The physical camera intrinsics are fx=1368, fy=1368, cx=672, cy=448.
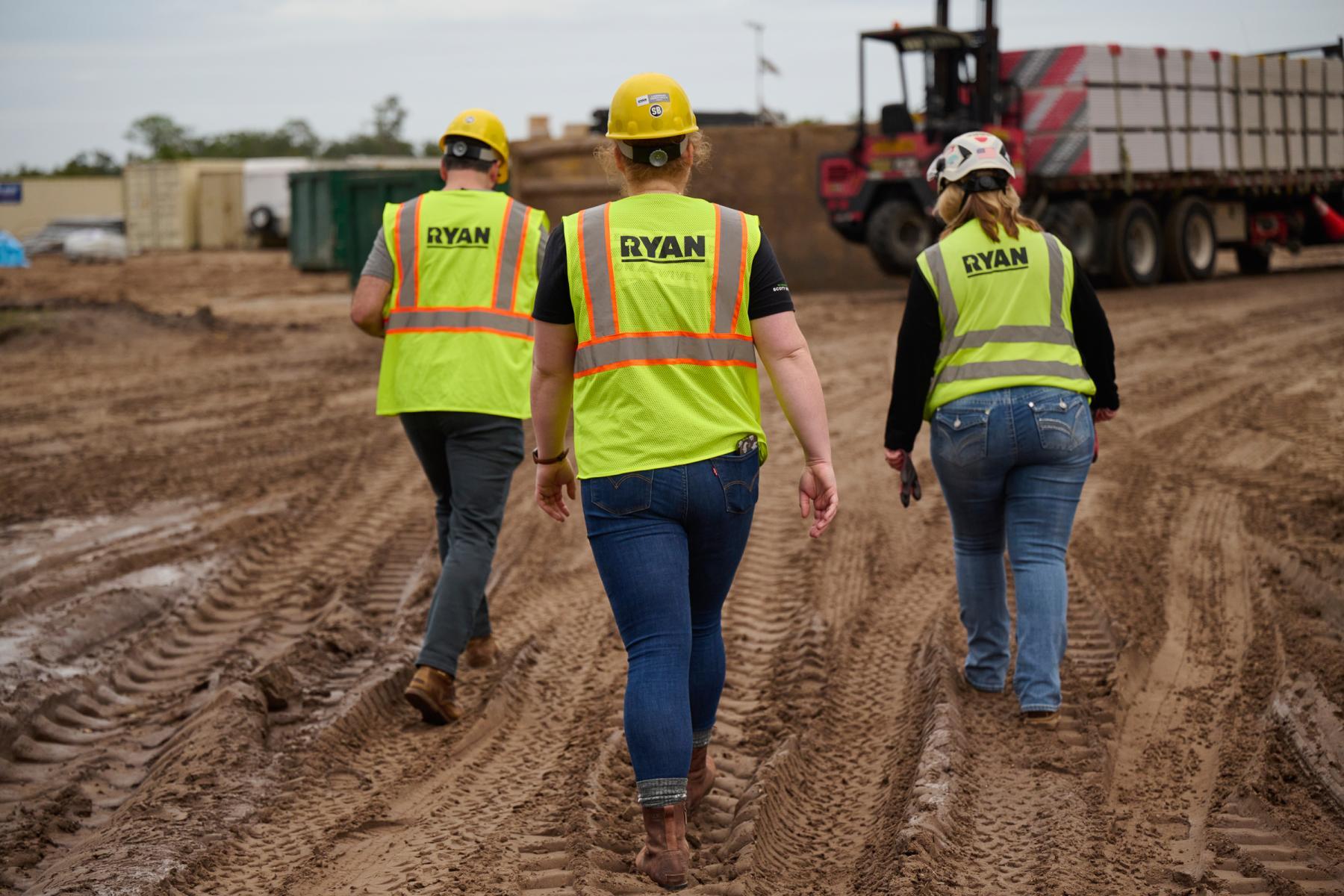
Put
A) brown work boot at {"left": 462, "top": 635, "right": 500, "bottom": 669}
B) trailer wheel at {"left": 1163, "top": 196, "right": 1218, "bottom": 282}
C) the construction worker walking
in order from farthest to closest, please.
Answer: trailer wheel at {"left": 1163, "top": 196, "right": 1218, "bottom": 282}, brown work boot at {"left": 462, "top": 635, "right": 500, "bottom": 669}, the construction worker walking

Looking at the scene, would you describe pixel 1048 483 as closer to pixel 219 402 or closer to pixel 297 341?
pixel 219 402

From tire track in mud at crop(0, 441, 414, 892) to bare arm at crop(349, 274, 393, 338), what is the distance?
1.52 metres

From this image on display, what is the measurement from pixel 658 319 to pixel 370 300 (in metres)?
1.74

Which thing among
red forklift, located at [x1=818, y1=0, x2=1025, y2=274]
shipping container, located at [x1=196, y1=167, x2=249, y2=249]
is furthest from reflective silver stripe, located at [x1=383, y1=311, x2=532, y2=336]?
shipping container, located at [x1=196, y1=167, x2=249, y2=249]

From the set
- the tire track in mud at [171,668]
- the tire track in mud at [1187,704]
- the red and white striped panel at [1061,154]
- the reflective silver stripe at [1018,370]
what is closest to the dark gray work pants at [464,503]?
the tire track in mud at [171,668]

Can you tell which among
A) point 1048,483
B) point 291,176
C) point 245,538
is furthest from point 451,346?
point 291,176

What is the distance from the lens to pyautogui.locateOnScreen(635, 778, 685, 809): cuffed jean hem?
129 inches

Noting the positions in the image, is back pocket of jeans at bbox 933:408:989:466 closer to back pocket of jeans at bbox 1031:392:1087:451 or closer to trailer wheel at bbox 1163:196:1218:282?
back pocket of jeans at bbox 1031:392:1087:451

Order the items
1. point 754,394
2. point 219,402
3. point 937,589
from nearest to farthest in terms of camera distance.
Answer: point 754,394
point 937,589
point 219,402

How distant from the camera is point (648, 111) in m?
3.22

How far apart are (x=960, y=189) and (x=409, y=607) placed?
10.2 feet

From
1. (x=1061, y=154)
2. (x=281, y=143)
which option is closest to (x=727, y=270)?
(x=1061, y=154)

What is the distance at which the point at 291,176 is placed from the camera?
88.4 feet

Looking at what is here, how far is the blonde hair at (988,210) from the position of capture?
14.5 feet
